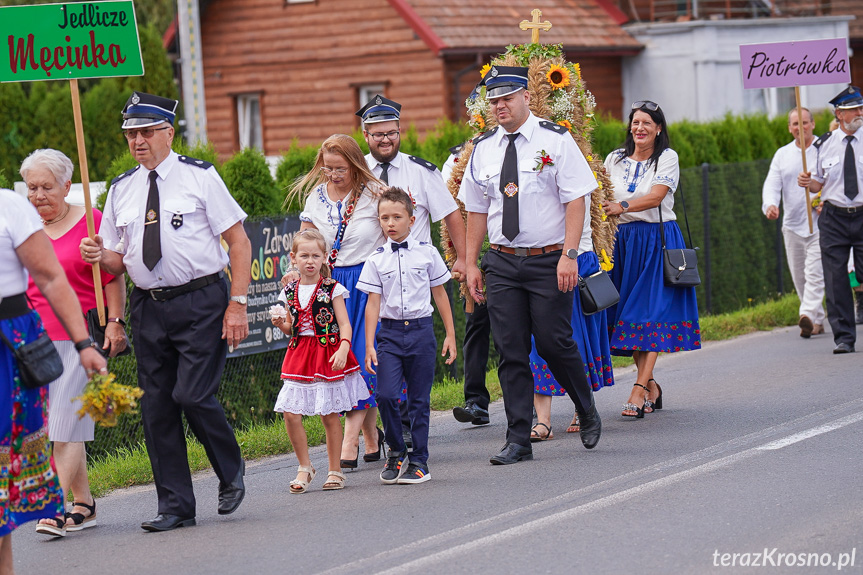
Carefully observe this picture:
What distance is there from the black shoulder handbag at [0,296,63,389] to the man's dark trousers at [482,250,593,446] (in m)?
3.01

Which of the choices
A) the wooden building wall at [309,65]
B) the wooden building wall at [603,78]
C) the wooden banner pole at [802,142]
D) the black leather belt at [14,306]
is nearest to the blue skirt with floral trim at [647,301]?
the wooden banner pole at [802,142]

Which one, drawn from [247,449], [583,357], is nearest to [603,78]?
[583,357]

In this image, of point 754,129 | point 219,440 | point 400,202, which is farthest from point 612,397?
point 754,129

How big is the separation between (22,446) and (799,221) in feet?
31.9

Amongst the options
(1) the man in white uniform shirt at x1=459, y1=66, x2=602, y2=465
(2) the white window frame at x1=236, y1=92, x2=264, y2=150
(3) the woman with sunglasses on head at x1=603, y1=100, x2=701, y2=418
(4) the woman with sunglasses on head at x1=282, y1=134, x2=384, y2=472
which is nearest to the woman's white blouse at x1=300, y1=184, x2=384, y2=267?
(4) the woman with sunglasses on head at x1=282, y1=134, x2=384, y2=472

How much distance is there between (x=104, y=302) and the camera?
6965 mm

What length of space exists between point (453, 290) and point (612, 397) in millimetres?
2860

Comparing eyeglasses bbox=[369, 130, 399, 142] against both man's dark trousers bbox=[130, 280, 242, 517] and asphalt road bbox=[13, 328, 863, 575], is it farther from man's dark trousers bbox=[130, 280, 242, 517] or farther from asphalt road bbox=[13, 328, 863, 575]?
asphalt road bbox=[13, 328, 863, 575]

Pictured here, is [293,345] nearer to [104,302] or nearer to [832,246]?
[104,302]

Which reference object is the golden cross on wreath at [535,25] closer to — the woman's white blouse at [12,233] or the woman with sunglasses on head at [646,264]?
the woman with sunglasses on head at [646,264]

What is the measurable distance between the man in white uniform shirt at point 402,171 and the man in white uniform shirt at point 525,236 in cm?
34

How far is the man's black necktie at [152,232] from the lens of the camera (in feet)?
20.7

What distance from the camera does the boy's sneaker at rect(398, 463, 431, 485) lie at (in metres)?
7.27

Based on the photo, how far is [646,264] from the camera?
915cm
